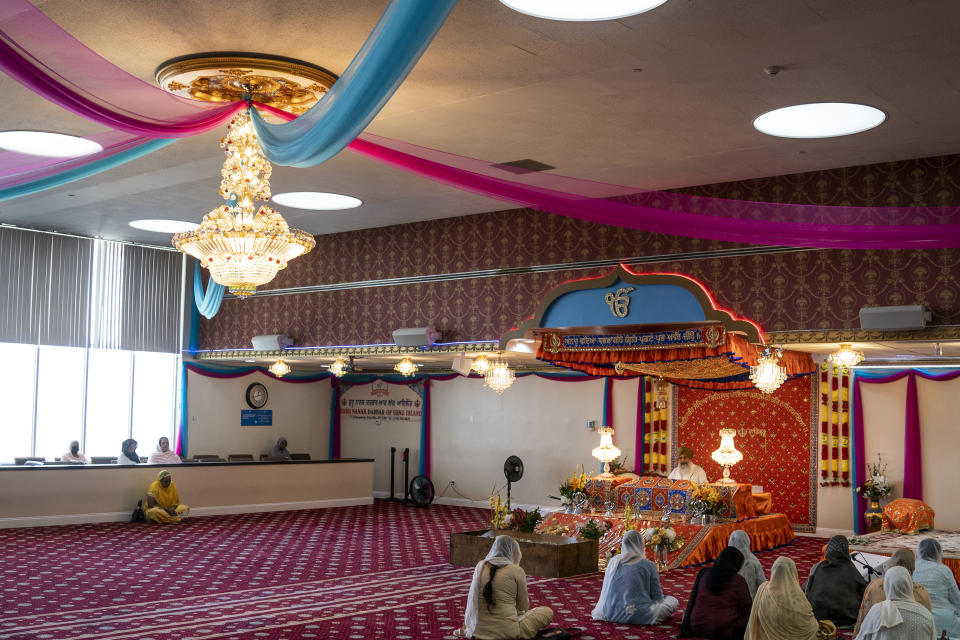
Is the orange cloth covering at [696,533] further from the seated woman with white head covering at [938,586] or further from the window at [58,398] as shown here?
the window at [58,398]

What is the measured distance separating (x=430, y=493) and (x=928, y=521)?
7837 millimetres

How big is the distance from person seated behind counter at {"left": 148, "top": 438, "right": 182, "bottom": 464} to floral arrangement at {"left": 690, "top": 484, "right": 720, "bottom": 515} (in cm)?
801

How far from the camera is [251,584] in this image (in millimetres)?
8461

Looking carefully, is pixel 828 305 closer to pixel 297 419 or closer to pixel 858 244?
pixel 858 244

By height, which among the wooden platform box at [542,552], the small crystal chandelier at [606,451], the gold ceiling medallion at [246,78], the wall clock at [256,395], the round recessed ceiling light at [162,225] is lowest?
the wooden platform box at [542,552]

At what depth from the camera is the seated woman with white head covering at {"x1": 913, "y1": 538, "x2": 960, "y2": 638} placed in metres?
6.45

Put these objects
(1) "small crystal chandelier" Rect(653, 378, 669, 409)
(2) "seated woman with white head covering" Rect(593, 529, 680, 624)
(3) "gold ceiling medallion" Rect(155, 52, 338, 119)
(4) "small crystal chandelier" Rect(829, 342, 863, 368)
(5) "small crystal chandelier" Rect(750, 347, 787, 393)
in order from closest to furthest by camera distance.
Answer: (3) "gold ceiling medallion" Rect(155, 52, 338, 119), (2) "seated woman with white head covering" Rect(593, 529, 680, 624), (4) "small crystal chandelier" Rect(829, 342, 863, 368), (5) "small crystal chandelier" Rect(750, 347, 787, 393), (1) "small crystal chandelier" Rect(653, 378, 669, 409)

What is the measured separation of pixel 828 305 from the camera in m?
9.36

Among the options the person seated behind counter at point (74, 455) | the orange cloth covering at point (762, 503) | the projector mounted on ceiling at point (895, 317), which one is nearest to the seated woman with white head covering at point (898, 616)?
the projector mounted on ceiling at point (895, 317)

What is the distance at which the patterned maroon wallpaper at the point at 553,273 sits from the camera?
29.1 ft

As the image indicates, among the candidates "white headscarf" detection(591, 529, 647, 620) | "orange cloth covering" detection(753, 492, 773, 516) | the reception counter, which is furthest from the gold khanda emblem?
the reception counter

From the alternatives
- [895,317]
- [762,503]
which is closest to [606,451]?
[762,503]

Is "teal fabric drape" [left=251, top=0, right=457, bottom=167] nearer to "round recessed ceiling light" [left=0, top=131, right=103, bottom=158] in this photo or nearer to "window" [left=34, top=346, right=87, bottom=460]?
"round recessed ceiling light" [left=0, top=131, right=103, bottom=158]

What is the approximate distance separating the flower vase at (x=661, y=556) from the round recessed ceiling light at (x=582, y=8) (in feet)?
19.3
